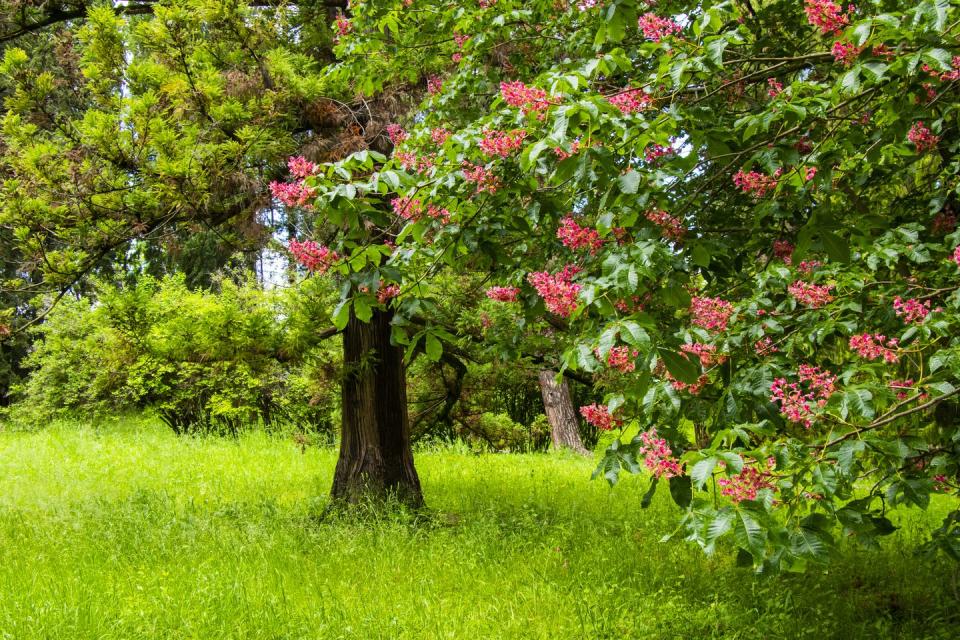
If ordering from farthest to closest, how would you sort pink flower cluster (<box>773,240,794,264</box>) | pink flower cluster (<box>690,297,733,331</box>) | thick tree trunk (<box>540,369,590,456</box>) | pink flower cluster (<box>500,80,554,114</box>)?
1. thick tree trunk (<box>540,369,590,456</box>)
2. pink flower cluster (<box>773,240,794,264</box>)
3. pink flower cluster (<box>690,297,733,331</box>)
4. pink flower cluster (<box>500,80,554,114</box>)

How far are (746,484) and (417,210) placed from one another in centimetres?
163

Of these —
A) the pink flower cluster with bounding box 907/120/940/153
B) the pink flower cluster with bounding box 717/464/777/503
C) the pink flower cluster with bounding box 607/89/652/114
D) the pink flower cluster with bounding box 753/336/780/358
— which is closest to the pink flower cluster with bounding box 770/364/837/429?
the pink flower cluster with bounding box 717/464/777/503

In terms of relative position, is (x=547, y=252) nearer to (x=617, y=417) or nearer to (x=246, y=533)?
(x=617, y=417)

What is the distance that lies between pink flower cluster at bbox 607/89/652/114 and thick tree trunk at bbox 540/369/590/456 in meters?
8.45

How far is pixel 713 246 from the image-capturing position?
273cm

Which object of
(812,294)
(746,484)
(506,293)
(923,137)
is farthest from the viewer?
(506,293)

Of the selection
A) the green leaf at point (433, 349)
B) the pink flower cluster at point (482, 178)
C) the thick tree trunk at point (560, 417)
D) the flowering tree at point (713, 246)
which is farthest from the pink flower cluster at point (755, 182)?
the thick tree trunk at point (560, 417)

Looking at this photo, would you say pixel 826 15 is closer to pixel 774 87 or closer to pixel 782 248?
pixel 774 87

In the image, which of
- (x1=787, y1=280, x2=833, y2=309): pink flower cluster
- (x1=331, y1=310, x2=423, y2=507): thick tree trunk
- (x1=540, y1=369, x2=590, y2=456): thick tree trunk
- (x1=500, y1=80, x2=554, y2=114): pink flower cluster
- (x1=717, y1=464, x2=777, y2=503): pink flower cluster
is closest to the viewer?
(x1=717, y1=464, x2=777, y2=503): pink flower cluster

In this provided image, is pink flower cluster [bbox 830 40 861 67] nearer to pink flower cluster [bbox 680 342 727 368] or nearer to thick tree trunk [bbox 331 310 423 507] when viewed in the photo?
pink flower cluster [bbox 680 342 727 368]

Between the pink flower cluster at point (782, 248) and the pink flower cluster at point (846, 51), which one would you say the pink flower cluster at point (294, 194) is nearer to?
the pink flower cluster at point (846, 51)

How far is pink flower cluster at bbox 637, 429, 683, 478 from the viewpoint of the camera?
241 cm

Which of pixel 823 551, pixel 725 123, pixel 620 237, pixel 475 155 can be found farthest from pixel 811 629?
pixel 475 155

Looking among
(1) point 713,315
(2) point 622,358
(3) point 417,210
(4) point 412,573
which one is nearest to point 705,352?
(1) point 713,315
